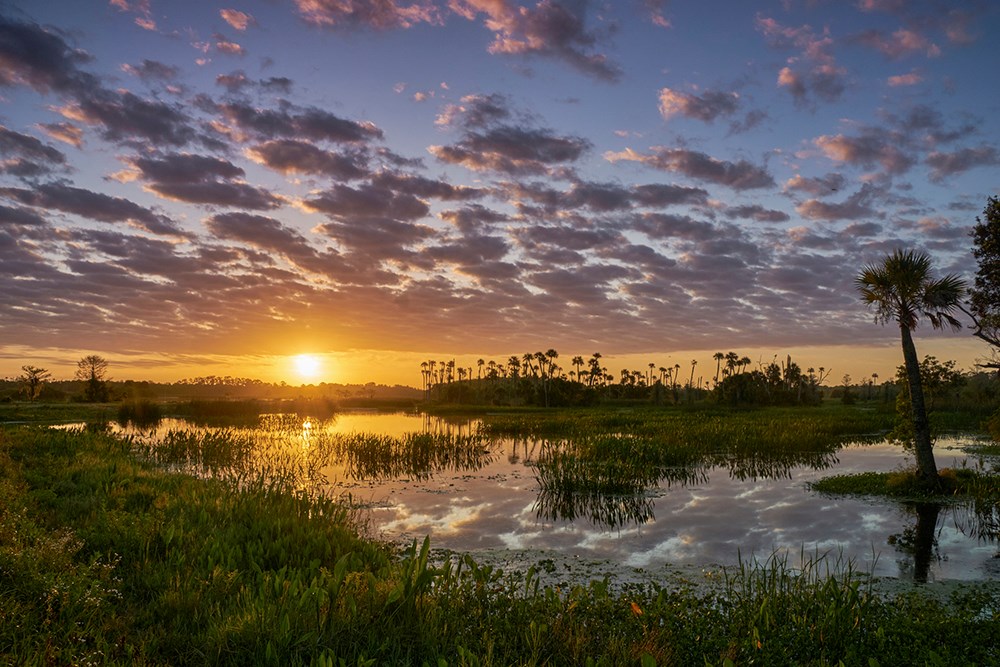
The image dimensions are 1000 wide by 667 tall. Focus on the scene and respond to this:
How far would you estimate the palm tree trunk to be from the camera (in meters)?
21.9

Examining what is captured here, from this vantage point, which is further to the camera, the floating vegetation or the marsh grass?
the floating vegetation

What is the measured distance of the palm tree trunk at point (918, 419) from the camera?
71.9 feet

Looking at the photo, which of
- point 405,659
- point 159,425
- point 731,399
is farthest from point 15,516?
point 731,399

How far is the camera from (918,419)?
21938 millimetres

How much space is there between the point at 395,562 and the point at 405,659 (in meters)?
5.96

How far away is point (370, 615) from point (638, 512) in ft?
45.3

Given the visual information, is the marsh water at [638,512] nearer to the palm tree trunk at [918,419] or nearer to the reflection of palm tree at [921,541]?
the reflection of palm tree at [921,541]

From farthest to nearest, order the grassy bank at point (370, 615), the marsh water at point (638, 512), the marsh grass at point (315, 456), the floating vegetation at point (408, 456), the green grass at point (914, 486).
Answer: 1. the floating vegetation at point (408, 456)
2. the marsh grass at point (315, 456)
3. the green grass at point (914, 486)
4. the marsh water at point (638, 512)
5. the grassy bank at point (370, 615)

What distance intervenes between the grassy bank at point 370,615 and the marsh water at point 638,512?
1647mm

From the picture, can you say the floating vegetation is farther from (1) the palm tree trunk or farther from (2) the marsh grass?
(1) the palm tree trunk

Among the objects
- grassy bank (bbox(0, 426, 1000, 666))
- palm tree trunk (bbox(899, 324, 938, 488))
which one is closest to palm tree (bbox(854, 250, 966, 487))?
palm tree trunk (bbox(899, 324, 938, 488))

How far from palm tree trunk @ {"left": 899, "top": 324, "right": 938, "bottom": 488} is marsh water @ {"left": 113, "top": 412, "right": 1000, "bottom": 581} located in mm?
2411

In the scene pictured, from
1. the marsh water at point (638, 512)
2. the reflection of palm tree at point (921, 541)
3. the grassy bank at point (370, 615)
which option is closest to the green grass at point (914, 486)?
the marsh water at point (638, 512)

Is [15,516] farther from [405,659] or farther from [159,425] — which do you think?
[159,425]
